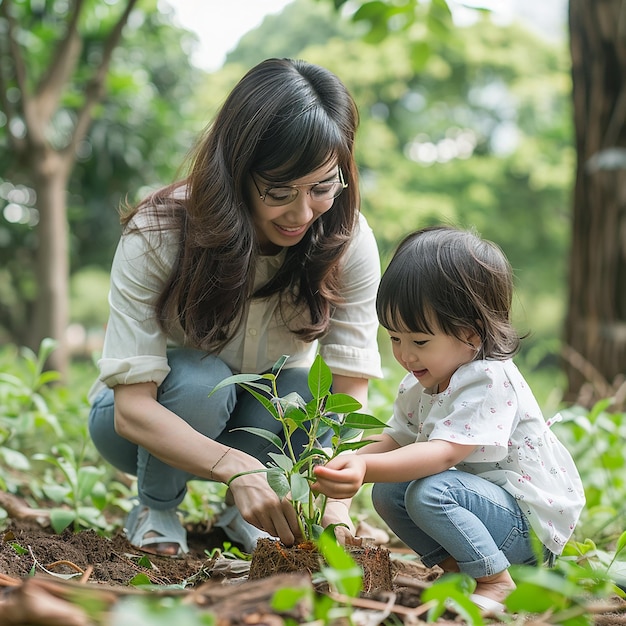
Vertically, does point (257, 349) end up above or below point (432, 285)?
below

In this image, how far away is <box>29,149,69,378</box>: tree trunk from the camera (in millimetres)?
3336

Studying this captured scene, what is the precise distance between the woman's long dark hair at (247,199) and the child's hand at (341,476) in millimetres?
478

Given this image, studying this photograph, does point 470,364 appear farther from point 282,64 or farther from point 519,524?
point 282,64

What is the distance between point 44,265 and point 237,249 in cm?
213

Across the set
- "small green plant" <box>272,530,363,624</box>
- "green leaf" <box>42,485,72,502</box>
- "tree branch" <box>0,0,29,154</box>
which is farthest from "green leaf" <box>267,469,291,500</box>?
"tree branch" <box>0,0,29,154</box>

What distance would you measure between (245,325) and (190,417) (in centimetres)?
22

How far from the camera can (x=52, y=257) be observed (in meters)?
3.38

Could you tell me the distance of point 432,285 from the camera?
130 centimetres

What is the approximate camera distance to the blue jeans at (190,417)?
5.39 ft

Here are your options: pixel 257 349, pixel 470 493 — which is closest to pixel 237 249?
pixel 257 349

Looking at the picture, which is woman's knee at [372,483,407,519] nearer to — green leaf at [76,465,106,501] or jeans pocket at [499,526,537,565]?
jeans pocket at [499,526,537,565]

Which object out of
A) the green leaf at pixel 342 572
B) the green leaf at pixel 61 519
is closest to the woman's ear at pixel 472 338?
the green leaf at pixel 342 572

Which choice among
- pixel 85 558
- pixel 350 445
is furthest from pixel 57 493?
pixel 350 445

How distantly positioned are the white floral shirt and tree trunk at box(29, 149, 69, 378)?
2289 mm
